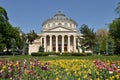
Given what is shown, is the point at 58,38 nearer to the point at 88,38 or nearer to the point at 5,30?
the point at 88,38

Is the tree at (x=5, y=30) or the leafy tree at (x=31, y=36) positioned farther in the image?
the leafy tree at (x=31, y=36)

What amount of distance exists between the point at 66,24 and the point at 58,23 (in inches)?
120

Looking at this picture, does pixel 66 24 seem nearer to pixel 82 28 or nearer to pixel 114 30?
pixel 82 28

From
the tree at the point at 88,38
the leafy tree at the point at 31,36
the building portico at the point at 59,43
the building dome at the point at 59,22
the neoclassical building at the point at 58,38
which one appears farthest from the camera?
the building dome at the point at 59,22

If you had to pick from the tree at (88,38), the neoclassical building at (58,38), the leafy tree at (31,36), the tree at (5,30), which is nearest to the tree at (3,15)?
the tree at (5,30)

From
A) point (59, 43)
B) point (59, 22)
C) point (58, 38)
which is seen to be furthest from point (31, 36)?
point (59, 22)

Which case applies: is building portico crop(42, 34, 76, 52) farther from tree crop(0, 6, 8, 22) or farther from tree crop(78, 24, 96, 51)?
tree crop(0, 6, 8, 22)

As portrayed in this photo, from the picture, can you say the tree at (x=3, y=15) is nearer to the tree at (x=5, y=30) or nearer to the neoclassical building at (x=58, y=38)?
the tree at (x=5, y=30)

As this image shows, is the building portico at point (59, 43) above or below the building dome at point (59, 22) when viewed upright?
below

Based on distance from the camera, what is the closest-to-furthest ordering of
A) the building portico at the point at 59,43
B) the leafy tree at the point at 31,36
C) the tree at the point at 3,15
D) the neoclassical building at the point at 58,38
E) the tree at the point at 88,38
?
1. the tree at the point at 3,15
2. the tree at the point at 88,38
3. the leafy tree at the point at 31,36
4. the neoclassical building at the point at 58,38
5. the building portico at the point at 59,43

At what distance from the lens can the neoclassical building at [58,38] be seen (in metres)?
87.4

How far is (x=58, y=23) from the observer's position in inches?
3733

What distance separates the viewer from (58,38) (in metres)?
90.9

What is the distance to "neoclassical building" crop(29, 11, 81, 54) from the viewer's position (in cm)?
8743
